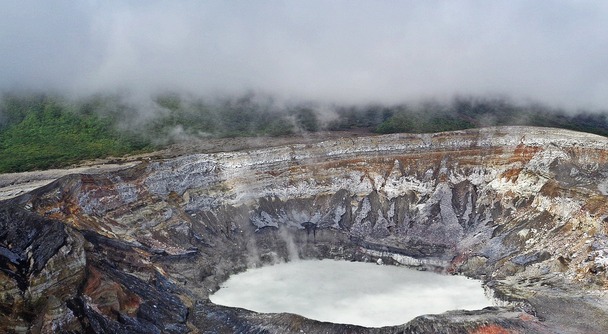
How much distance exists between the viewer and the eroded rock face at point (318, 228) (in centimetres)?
5584

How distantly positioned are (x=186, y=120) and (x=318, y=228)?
44524 millimetres

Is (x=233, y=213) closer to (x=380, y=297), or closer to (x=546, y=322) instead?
(x=380, y=297)

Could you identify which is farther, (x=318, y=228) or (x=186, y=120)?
(x=186, y=120)

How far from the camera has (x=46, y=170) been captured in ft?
295

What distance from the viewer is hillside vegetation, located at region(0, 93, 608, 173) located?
107m

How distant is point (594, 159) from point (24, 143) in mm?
101430

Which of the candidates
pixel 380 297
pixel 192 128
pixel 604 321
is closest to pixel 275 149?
pixel 192 128

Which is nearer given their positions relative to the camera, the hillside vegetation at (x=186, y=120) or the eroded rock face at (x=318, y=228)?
the eroded rock face at (x=318, y=228)

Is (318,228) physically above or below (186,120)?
below

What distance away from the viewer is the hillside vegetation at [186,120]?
10725 centimetres

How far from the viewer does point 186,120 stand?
120 meters

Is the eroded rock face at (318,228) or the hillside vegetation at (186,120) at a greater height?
the hillside vegetation at (186,120)

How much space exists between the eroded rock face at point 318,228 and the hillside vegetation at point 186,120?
14.6 meters

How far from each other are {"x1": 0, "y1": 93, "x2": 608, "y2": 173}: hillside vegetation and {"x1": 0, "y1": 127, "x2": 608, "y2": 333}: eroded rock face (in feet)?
48.0
